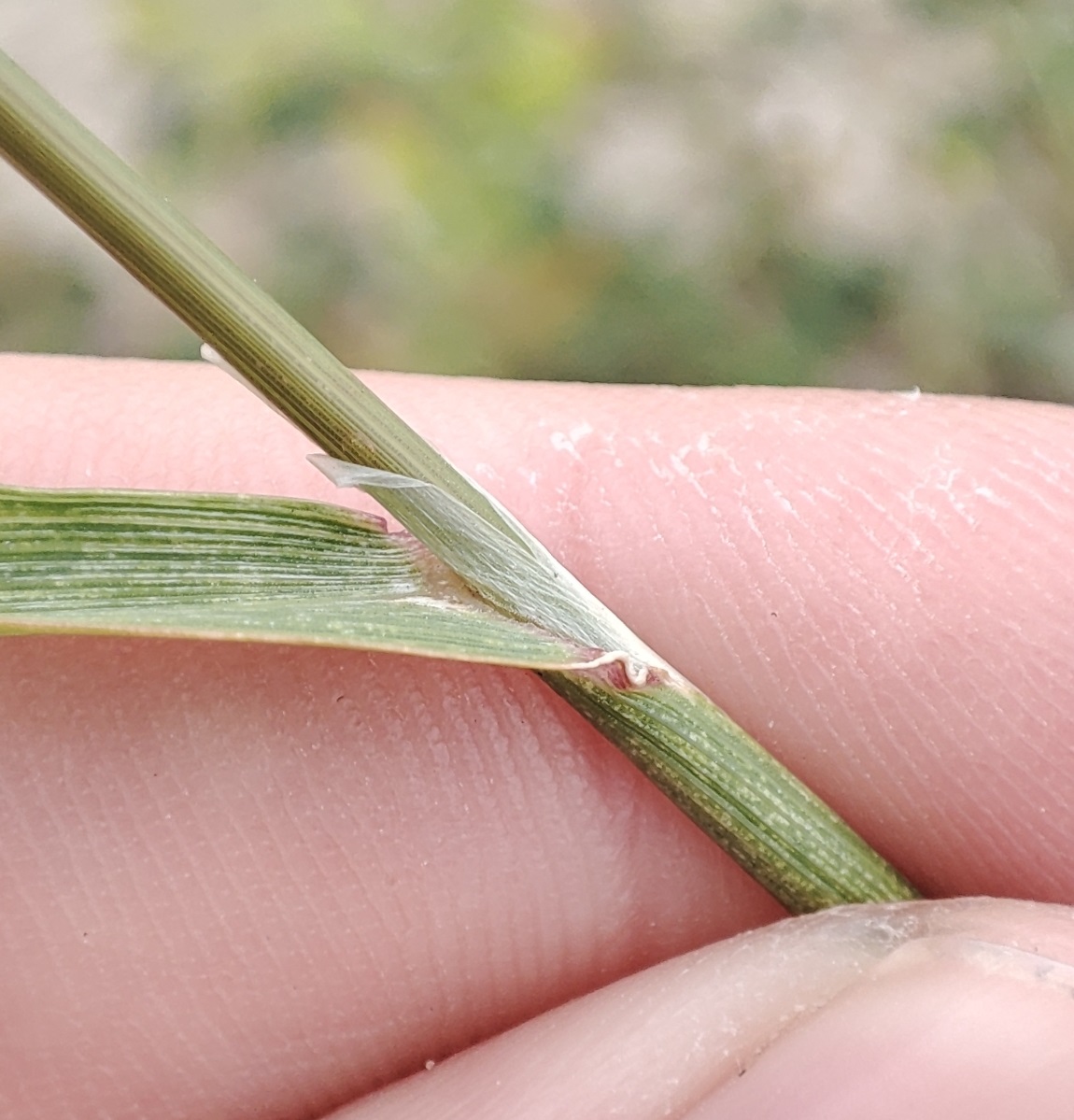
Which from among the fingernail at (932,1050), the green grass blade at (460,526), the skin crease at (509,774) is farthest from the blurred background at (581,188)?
the fingernail at (932,1050)

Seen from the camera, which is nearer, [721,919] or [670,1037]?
[670,1037]

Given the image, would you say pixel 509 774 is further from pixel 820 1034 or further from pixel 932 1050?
pixel 932 1050

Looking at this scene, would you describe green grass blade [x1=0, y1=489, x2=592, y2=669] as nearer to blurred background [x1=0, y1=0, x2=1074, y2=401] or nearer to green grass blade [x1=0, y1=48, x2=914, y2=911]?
green grass blade [x1=0, y1=48, x2=914, y2=911]

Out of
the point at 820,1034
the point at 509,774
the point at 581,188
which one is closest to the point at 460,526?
the point at 509,774

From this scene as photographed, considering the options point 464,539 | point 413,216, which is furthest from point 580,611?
point 413,216

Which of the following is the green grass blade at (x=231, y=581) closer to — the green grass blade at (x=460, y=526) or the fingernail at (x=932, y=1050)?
the green grass blade at (x=460, y=526)

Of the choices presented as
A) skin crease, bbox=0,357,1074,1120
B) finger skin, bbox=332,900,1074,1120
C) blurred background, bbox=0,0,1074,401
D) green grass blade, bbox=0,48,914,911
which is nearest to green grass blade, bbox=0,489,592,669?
green grass blade, bbox=0,48,914,911

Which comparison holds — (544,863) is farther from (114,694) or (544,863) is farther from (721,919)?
(114,694)
